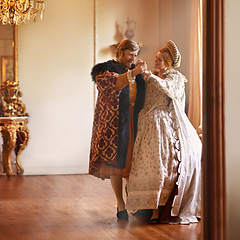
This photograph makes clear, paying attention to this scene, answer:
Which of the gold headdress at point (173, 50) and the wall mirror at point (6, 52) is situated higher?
the wall mirror at point (6, 52)

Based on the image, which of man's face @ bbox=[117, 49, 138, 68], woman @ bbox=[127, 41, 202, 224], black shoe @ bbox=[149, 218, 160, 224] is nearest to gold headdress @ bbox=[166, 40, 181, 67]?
woman @ bbox=[127, 41, 202, 224]

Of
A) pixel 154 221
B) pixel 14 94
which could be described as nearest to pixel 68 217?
pixel 154 221

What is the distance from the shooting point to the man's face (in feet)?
12.4

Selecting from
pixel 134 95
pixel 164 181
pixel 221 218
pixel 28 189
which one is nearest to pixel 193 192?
pixel 164 181

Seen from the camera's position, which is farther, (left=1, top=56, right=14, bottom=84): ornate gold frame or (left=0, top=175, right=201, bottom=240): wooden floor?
(left=1, top=56, right=14, bottom=84): ornate gold frame

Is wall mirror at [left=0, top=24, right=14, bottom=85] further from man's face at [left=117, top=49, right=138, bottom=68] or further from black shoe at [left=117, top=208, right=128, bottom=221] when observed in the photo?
black shoe at [left=117, top=208, right=128, bottom=221]

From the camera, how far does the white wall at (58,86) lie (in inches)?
257

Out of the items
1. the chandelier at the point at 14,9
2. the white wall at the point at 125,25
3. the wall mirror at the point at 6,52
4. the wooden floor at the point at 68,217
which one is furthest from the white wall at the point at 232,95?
the wall mirror at the point at 6,52

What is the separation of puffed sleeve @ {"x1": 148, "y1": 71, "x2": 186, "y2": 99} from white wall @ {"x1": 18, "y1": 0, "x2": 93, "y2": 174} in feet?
9.94

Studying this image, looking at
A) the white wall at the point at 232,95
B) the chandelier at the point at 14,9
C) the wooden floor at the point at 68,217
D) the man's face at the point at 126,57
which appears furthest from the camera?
the chandelier at the point at 14,9

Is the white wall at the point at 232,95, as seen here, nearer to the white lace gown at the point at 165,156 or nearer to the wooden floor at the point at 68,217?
the wooden floor at the point at 68,217

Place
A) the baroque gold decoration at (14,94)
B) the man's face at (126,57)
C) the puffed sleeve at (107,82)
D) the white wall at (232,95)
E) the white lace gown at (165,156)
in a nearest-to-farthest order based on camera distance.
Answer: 1. the white wall at (232,95)
2. the white lace gown at (165,156)
3. the puffed sleeve at (107,82)
4. the man's face at (126,57)
5. the baroque gold decoration at (14,94)

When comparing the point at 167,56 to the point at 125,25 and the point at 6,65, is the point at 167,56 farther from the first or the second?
the point at 6,65

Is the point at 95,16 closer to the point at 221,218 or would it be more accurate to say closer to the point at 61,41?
the point at 61,41
